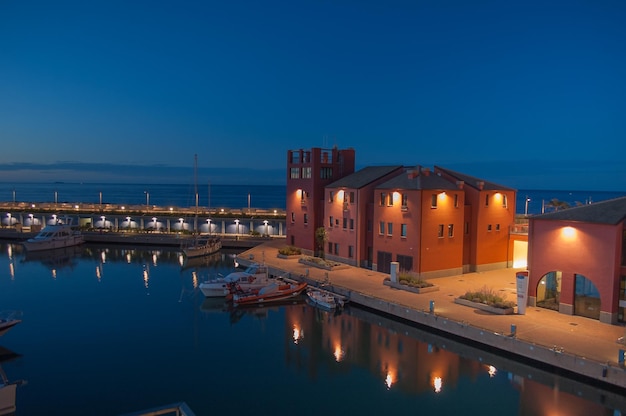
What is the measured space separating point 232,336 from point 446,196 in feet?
57.7

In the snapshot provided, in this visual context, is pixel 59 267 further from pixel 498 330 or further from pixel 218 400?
pixel 498 330

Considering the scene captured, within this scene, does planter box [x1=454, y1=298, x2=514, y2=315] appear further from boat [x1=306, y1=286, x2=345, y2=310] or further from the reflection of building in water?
boat [x1=306, y1=286, x2=345, y2=310]

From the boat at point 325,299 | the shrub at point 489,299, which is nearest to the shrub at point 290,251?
the boat at point 325,299

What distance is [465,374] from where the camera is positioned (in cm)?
2003

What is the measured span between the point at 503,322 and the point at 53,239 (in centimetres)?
5001

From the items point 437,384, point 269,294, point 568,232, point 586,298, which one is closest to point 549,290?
point 586,298

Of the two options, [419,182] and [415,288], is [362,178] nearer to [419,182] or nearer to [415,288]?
[419,182]

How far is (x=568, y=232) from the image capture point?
24172 mm

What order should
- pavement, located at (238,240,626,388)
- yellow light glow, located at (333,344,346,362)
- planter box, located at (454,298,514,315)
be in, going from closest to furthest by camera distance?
1. pavement, located at (238,240,626,388)
2. yellow light glow, located at (333,344,346,362)
3. planter box, located at (454,298,514,315)

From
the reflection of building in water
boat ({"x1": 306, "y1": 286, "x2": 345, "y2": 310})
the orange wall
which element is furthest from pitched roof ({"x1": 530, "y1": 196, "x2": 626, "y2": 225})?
boat ({"x1": 306, "y1": 286, "x2": 345, "y2": 310})

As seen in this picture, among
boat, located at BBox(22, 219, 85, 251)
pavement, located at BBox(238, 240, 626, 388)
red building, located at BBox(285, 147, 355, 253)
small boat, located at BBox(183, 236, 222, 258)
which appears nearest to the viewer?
pavement, located at BBox(238, 240, 626, 388)

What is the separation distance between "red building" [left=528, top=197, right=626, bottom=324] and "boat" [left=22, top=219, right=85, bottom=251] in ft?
165

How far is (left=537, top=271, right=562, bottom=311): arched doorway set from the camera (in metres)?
24.8

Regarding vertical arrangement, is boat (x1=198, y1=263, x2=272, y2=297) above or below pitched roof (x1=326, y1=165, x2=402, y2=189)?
below
